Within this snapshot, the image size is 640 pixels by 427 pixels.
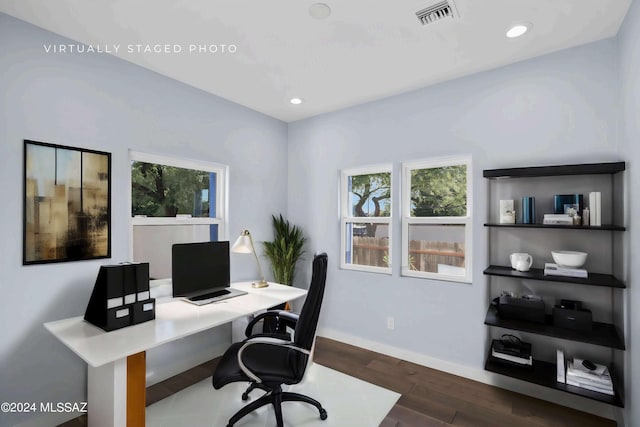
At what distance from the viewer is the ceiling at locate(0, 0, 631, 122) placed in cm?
187

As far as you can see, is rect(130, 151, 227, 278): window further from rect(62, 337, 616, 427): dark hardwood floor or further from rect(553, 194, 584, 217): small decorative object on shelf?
rect(553, 194, 584, 217): small decorative object on shelf

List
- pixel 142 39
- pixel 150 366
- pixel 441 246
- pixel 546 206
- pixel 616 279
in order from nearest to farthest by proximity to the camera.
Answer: pixel 616 279 → pixel 142 39 → pixel 546 206 → pixel 150 366 → pixel 441 246

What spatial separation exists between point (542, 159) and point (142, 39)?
3117 millimetres

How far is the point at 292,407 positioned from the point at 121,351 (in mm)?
1289

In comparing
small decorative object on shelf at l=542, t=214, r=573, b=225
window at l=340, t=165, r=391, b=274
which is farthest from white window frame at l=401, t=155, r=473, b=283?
small decorative object on shelf at l=542, t=214, r=573, b=225

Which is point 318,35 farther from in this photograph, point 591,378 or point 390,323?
point 591,378

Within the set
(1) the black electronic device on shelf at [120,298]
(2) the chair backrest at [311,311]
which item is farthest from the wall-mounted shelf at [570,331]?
(1) the black electronic device on shelf at [120,298]

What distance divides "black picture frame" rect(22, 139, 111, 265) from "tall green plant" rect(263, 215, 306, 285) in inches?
66.8

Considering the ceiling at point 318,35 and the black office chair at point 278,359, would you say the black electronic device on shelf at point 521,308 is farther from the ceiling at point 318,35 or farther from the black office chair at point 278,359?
the ceiling at point 318,35

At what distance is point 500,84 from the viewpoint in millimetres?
2600

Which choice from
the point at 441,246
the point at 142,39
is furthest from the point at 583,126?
the point at 142,39

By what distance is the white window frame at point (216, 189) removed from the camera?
2613 mm

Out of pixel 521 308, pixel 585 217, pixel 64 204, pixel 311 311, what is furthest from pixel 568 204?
pixel 64 204

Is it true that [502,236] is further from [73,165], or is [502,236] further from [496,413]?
[73,165]
